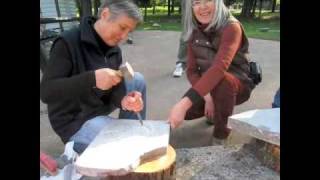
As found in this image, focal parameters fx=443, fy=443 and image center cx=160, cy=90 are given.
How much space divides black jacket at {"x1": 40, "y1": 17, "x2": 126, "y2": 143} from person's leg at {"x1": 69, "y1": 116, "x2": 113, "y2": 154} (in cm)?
17

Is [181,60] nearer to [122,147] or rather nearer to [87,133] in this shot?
[87,133]

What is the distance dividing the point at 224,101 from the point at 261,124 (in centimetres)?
50

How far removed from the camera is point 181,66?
15.3 feet

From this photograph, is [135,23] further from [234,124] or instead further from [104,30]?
[234,124]

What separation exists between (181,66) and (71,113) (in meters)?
2.52

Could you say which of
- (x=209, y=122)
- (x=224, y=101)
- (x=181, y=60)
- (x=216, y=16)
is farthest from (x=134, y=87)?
(x=181, y=60)

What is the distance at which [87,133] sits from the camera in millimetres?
2018

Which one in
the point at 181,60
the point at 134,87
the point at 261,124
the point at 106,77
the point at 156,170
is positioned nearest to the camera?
the point at 156,170

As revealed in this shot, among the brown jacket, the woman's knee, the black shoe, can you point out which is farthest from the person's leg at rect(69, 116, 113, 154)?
the black shoe

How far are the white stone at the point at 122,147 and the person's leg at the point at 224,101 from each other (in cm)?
60

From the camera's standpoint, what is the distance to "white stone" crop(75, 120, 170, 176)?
1591 mm

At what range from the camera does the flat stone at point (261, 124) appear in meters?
2.07
